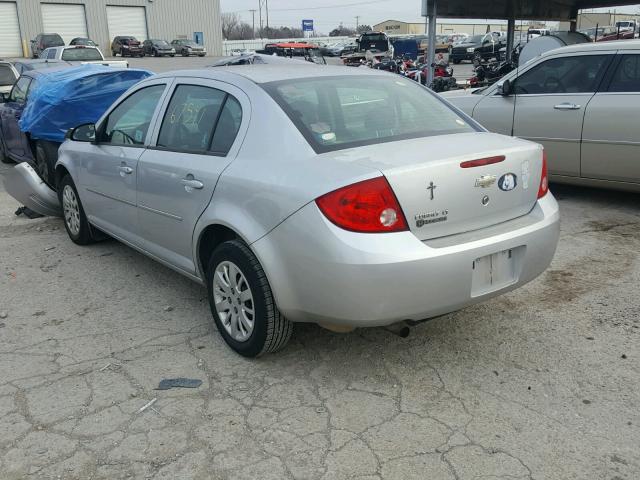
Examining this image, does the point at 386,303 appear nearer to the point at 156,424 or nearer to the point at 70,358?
the point at 156,424

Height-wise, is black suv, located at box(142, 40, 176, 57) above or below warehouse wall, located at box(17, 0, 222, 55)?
below

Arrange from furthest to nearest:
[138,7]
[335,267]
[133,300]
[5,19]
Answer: [138,7] → [5,19] → [133,300] → [335,267]

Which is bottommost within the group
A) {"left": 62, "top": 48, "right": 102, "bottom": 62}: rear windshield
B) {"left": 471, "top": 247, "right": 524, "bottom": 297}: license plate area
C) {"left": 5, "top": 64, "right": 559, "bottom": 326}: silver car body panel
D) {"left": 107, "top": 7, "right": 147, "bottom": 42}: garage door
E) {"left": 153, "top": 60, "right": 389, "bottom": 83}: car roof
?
{"left": 471, "top": 247, "right": 524, "bottom": 297}: license plate area

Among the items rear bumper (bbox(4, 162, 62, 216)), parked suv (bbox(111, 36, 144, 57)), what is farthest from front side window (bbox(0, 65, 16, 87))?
parked suv (bbox(111, 36, 144, 57))

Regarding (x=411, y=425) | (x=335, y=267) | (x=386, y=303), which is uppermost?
(x=335, y=267)

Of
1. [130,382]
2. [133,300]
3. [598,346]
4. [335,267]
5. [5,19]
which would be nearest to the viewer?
[335,267]

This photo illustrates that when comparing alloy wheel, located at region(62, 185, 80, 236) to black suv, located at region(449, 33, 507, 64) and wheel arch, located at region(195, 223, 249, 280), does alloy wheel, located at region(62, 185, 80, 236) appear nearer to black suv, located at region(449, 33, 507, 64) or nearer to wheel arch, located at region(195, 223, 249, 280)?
wheel arch, located at region(195, 223, 249, 280)

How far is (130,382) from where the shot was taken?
3320 millimetres

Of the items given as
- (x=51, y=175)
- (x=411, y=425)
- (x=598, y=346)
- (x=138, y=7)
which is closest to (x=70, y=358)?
(x=411, y=425)

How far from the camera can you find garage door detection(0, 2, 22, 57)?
41781mm

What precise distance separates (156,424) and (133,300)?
1.70 m

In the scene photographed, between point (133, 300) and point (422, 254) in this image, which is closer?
point (422, 254)

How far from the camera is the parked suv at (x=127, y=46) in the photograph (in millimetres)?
A: 43312

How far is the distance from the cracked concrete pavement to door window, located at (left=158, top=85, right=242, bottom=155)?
117cm
